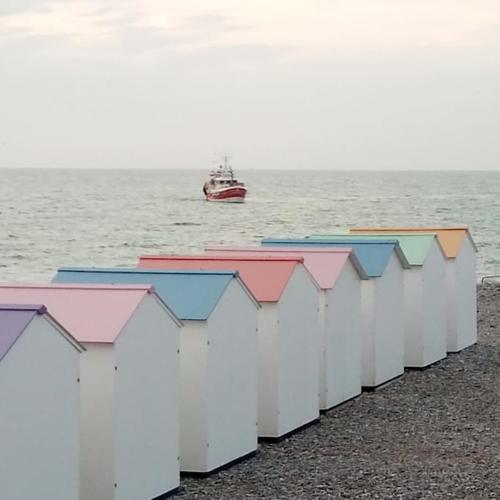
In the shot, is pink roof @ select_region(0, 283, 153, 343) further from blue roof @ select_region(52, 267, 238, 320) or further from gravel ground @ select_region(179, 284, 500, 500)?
gravel ground @ select_region(179, 284, 500, 500)

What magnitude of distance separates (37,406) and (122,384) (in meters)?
1.23

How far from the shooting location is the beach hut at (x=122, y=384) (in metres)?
10.0

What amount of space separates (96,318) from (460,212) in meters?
89.3

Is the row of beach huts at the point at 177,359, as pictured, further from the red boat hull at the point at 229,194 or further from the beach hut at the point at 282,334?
the red boat hull at the point at 229,194

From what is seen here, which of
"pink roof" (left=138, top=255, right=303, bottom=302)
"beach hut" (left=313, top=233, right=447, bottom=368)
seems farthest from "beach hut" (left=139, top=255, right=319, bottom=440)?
"beach hut" (left=313, top=233, right=447, bottom=368)

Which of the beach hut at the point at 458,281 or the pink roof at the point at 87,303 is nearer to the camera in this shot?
the pink roof at the point at 87,303

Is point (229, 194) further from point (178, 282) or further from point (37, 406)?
point (37, 406)

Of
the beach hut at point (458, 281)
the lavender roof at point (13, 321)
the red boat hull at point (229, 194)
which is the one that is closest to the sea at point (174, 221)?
the red boat hull at point (229, 194)

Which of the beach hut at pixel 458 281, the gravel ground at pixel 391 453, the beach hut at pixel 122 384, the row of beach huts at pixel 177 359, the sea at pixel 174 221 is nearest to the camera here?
the row of beach huts at pixel 177 359

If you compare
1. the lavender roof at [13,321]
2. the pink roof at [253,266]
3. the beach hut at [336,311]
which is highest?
the lavender roof at [13,321]

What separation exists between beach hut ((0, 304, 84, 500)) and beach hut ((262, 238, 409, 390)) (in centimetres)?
785

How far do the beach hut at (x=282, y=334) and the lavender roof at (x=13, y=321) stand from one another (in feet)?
14.7

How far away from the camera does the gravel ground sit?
1149cm

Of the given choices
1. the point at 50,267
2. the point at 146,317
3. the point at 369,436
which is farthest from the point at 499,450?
the point at 50,267
